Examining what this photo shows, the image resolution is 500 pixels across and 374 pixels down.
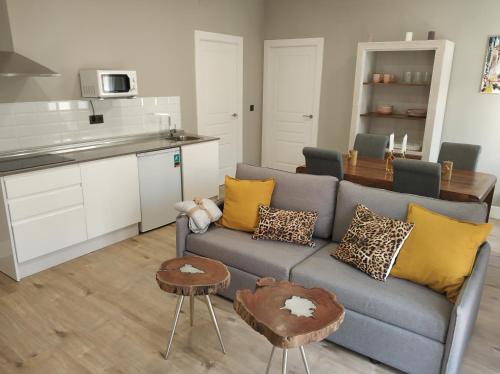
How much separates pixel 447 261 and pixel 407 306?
1.12 ft

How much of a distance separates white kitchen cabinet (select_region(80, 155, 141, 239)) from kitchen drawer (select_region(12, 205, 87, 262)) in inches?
4.0

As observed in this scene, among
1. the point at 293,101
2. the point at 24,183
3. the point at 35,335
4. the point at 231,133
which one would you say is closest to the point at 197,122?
the point at 231,133

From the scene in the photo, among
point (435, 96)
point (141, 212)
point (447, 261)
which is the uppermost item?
point (435, 96)

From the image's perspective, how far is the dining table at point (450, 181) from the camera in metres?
3.09

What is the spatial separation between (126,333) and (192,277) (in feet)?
2.43

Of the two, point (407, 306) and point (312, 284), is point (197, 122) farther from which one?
point (407, 306)

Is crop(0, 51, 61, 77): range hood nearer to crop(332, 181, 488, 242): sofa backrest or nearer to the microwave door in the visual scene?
the microwave door

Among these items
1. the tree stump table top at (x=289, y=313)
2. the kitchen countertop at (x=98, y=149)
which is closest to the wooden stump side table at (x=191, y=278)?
the tree stump table top at (x=289, y=313)

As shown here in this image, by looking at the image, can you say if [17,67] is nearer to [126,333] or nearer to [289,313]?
[126,333]

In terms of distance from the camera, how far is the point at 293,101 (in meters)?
6.13

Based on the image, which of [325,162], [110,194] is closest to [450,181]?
[325,162]

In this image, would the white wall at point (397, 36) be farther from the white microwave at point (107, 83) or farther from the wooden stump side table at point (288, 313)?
the wooden stump side table at point (288, 313)

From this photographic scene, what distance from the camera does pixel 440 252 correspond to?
2172 millimetres

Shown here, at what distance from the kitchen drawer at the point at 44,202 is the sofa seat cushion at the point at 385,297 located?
2.08 m
